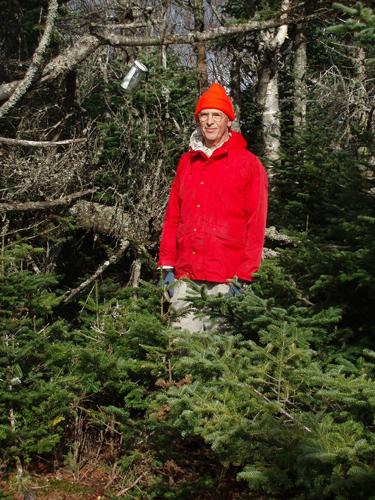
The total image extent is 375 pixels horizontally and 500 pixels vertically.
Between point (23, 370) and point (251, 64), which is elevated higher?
point (251, 64)

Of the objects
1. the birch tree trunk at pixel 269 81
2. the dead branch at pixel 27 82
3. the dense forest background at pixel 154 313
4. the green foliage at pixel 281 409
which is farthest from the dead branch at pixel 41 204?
the birch tree trunk at pixel 269 81

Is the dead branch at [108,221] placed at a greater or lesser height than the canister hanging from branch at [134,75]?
lesser

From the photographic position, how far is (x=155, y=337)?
183 inches

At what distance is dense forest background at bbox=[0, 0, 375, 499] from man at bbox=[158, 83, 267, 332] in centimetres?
24

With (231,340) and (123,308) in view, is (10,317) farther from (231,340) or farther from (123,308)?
(231,340)

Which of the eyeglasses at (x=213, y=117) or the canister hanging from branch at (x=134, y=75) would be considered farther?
the canister hanging from branch at (x=134, y=75)

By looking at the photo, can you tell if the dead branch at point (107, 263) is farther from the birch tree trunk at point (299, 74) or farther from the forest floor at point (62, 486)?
the birch tree trunk at point (299, 74)

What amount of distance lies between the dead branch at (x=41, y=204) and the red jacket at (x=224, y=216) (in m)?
2.29

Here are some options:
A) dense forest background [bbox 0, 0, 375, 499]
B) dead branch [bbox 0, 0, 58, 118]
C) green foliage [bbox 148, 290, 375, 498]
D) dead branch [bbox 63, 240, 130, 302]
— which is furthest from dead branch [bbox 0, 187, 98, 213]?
green foliage [bbox 148, 290, 375, 498]

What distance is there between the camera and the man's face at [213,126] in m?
4.96

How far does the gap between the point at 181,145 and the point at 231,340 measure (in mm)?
4691

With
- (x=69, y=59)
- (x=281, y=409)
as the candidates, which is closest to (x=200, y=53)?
(x=69, y=59)

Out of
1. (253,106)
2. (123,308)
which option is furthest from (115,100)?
(253,106)

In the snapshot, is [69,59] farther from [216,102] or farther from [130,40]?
[216,102]
